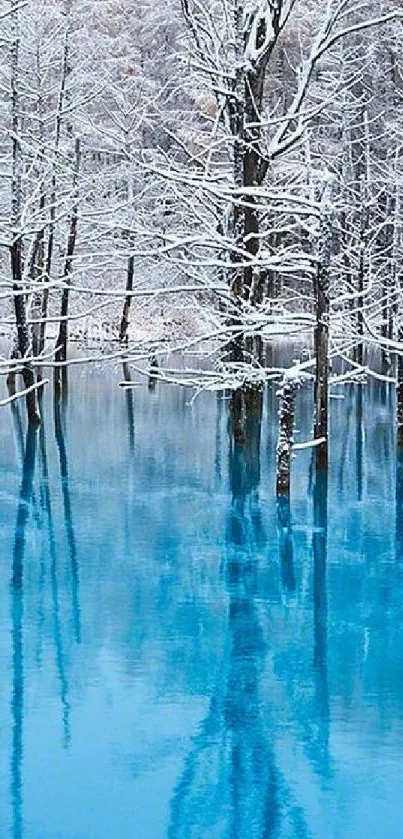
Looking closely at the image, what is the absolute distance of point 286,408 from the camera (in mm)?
17125

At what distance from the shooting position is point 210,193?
70.3ft

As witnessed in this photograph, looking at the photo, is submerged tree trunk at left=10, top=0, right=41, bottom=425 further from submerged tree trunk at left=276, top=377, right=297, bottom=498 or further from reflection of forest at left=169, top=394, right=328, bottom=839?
reflection of forest at left=169, top=394, right=328, bottom=839

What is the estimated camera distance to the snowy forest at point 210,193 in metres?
19.3

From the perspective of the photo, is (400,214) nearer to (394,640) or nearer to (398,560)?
(398,560)

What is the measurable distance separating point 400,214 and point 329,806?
82.6 ft

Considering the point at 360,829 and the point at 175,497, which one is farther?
the point at 175,497

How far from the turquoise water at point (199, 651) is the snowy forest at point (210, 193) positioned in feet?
6.43

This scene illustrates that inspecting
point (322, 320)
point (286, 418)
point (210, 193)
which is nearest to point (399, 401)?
point (322, 320)

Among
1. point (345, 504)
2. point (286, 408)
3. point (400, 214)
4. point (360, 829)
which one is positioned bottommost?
point (360, 829)

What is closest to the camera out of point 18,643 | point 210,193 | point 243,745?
point 243,745

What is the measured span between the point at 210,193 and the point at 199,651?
12213mm

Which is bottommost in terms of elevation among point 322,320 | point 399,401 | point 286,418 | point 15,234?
point 286,418

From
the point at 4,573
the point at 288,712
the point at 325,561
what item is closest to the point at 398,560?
the point at 325,561

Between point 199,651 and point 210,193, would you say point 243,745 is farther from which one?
point 210,193
